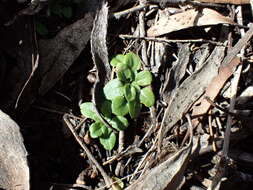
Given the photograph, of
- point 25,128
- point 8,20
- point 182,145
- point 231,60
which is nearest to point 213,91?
point 231,60

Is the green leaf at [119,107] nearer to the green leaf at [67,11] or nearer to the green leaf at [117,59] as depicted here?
the green leaf at [117,59]

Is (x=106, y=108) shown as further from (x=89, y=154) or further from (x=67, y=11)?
(x=67, y=11)

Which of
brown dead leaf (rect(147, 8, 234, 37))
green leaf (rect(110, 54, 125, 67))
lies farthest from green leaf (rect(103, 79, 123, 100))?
brown dead leaf (rect(147, 8, 234, 37))

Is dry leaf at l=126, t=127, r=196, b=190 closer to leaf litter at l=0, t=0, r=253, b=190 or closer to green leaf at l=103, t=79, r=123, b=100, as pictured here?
leaf litter at l=0, t=0, r=253, b=190

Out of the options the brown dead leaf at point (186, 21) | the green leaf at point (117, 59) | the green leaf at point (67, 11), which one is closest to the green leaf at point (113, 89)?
the green leaf at point (117, 59)

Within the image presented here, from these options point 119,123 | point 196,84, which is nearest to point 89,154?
point 119,123

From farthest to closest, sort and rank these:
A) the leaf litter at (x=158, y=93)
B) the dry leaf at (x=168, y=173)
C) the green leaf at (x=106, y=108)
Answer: the green leaf at (x=106, y=108) → the leaf litter at (x=158, y=93) → the dry leaf at (x=168, y=173)

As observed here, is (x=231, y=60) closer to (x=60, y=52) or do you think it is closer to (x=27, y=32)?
(x=60, y=52)
